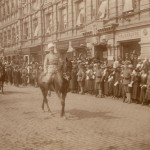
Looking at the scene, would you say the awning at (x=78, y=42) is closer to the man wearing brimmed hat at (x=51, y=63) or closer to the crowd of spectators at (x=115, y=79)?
the crowd of spectators at (x=115, y=79)

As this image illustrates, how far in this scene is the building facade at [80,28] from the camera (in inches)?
743

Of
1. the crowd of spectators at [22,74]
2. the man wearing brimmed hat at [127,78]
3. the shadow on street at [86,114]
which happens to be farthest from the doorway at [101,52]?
the shadow on street at [86,114]

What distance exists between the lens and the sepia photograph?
8.14 metres

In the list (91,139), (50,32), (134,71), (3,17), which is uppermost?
(3,17)

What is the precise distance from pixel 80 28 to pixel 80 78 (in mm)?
6829

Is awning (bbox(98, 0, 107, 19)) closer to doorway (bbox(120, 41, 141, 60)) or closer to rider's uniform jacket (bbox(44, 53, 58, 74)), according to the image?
doorway (bbox(120, 41, 141, 60))

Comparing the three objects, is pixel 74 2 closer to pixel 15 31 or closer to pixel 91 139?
pixel 15 31

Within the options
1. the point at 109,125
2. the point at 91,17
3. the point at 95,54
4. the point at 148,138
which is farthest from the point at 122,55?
the point at 148,138

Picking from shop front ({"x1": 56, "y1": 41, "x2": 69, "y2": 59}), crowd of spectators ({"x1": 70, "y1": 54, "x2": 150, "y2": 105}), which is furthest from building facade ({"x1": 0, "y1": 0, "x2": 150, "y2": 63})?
crowd of spectators ({"x1": 70, "y1": 54, "x2": 150, "y2": 105})

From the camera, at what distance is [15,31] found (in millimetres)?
39344

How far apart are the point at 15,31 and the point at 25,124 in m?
30.8

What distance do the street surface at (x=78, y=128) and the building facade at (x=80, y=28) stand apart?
509 centimetres

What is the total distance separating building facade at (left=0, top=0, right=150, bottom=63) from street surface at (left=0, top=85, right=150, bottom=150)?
5.09 metres

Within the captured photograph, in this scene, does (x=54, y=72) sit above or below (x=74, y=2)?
below
